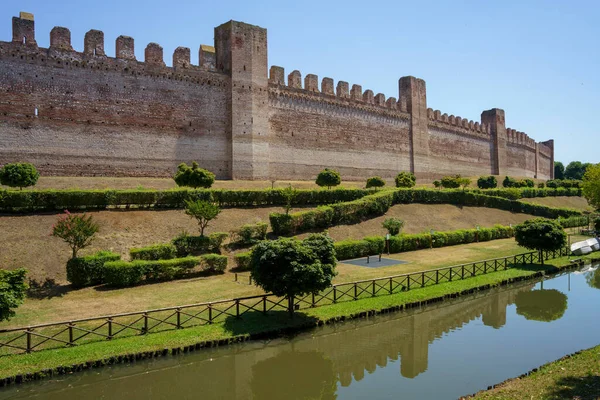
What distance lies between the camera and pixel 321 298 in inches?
541

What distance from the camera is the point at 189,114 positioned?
27547 mm

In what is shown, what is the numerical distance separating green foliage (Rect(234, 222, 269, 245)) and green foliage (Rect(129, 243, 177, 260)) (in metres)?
3.29

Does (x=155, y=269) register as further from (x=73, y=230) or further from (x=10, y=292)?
(x=10, y=292)

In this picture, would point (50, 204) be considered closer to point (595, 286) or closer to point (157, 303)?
point (157, 303)

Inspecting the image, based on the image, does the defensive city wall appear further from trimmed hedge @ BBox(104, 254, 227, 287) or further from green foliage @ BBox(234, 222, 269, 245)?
trimmed hedge @ BBox(104, 254, 227, 287)

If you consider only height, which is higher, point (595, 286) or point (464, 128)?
point (464, 128)

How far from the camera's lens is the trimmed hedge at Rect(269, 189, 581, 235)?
2155 cm

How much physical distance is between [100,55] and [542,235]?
22628mm

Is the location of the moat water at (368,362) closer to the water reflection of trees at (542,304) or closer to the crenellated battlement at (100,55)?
the water reflection of trees at (542,304)

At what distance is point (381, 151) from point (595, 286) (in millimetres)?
23068

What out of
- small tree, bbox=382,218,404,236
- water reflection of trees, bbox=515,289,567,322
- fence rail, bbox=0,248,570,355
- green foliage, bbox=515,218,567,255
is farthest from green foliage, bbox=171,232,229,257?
green foliage, bbox=515,218,567,255

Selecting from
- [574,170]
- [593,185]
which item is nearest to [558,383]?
[593,185]

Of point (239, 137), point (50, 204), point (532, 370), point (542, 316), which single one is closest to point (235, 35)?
point (239, 137)

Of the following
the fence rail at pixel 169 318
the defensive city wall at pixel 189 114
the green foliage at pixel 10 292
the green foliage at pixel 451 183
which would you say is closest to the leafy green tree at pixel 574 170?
the defensive city wall at pixel 189 114
